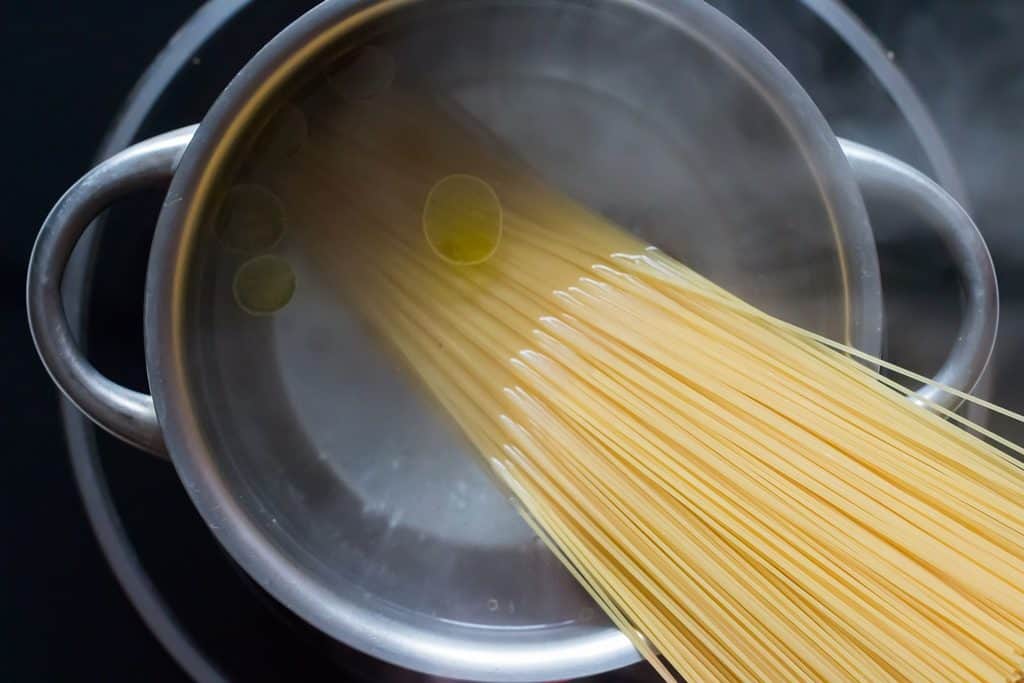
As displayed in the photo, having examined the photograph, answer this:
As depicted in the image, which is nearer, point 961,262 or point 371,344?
point 961,262

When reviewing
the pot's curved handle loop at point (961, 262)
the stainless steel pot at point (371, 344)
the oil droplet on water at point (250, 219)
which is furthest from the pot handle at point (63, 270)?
the pot's curved handle loop at point (961, 262)

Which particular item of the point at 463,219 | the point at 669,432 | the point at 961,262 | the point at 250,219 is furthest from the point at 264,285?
the point at 961,262

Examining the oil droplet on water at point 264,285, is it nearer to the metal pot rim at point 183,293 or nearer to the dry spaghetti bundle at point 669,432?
the dry spaghetti bundle at point 669,432

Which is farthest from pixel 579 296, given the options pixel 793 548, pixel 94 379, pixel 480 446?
pixel 94 379

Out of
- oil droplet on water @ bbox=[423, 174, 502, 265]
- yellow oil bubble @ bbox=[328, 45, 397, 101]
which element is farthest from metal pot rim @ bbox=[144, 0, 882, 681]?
oil droplet on water @ bbox=[423, 174, 502, 265]

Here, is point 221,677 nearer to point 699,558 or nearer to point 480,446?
point 480,446

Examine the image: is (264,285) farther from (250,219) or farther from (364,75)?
(364,75)
